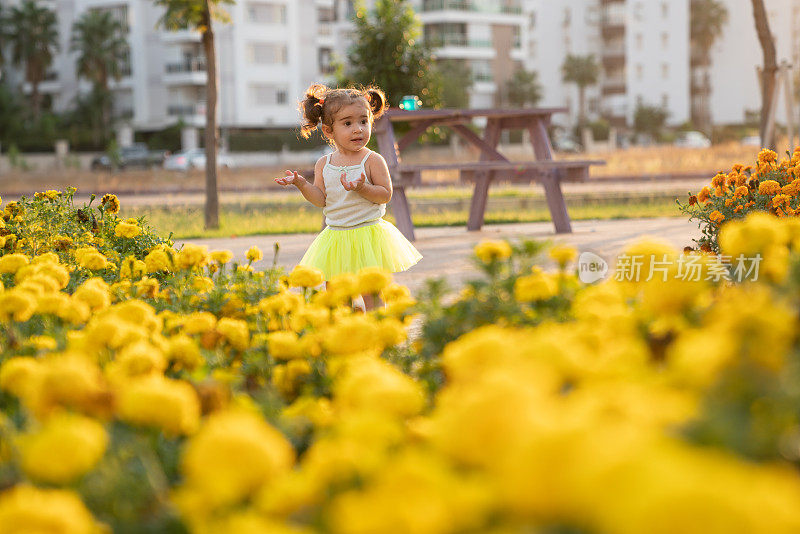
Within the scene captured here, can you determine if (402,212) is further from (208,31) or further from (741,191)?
(741,191)

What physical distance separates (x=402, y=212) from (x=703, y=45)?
67933 mm

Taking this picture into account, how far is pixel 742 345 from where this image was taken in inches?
47.8

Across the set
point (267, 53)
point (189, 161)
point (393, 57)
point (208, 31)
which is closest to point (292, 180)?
point (208, 31)

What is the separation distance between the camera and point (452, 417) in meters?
1.04

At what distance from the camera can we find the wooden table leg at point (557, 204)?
1047cm

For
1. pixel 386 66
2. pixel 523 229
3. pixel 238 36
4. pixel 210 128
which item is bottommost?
pixel 523 229

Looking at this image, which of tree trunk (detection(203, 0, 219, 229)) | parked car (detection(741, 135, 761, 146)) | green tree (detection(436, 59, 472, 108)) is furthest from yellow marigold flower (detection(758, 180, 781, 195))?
green tree (detection(436, 59, 472, 108))

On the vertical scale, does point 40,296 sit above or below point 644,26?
below

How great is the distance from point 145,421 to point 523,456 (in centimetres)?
64

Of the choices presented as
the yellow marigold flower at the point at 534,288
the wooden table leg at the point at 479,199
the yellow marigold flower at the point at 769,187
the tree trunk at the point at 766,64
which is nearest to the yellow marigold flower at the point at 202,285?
the yellow marigold flower at the point at 534,288

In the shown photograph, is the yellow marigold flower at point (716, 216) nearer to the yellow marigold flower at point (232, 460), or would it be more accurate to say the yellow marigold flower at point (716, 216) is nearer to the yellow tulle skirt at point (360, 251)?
the yellow tulle skirt at point (360, 251)

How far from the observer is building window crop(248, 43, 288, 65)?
57938 millimetres

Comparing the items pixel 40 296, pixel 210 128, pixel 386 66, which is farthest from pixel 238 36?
pixel 40 296

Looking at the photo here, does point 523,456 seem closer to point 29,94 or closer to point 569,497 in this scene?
point 569,497
